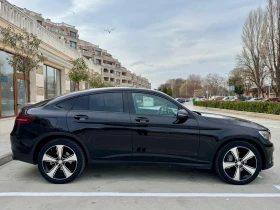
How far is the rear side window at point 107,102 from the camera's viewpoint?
3803 millimetres

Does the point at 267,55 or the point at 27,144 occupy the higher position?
the point at 267,55

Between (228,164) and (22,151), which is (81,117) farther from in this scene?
(228,164)

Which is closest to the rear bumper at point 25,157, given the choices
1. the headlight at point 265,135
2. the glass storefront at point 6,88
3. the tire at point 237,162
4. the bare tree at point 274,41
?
the tire at point 237,162

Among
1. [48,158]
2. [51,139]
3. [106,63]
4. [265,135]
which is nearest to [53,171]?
[48,158]

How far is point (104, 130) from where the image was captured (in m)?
3.68

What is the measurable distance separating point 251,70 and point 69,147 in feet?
111

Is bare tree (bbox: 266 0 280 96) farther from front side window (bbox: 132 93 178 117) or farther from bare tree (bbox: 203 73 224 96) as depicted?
bare tree (bbox: 203 73 224 96)

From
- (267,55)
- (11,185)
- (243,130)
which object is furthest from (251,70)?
(11,185)

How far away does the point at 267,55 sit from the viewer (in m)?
25.4

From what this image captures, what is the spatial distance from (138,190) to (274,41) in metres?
25.9

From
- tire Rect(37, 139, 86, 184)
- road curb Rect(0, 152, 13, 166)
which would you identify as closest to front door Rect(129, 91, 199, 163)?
tire Rect(37, 139, 86, 184)

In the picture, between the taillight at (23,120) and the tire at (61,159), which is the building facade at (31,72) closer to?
the taillight at (23,120)

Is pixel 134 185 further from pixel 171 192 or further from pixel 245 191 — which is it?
pixel 245 191

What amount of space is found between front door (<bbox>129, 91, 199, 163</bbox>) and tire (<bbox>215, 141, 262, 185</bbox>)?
1.48 ft
